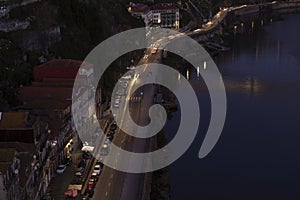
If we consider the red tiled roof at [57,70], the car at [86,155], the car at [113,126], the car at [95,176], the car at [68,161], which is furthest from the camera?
the red tiled roof at [57,70]

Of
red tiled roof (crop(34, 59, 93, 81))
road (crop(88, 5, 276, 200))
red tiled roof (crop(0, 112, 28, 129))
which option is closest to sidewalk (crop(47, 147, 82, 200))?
road (crop(88, 5, 276, 200))

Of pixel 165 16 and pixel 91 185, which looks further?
pixel 165 16

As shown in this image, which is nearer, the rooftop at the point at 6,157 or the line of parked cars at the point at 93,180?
the rooftop at the point at 6,157

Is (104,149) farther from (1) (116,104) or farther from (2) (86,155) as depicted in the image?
(1) (116,104)

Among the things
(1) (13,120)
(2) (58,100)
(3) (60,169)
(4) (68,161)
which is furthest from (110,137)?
(1) (13,120)

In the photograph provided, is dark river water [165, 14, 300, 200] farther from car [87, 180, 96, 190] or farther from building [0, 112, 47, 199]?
building [0, 112, 47, 199]

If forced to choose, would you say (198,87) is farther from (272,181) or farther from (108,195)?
(108,195)

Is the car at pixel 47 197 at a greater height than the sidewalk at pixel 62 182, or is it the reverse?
the car at pixel 47 197

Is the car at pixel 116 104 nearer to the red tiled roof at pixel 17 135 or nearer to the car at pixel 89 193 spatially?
the car at pixel 89 193

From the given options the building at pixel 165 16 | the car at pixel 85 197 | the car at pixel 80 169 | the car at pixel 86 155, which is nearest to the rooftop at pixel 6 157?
the car at pixel 85 197

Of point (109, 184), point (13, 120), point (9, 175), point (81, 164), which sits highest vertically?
point (13, 120)
